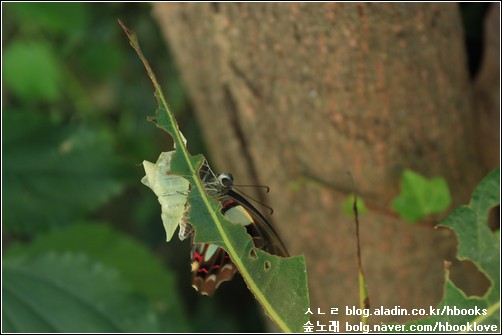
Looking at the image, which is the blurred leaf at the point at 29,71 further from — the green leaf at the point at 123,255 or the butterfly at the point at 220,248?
the butterfly at the point at 220,248

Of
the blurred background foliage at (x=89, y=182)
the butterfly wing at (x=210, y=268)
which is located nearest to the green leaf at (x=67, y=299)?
the blurred background foliage at (x=89, y=182)

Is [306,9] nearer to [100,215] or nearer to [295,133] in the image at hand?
[295,133]

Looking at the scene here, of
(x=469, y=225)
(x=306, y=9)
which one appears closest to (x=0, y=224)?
(x=306, y=9)

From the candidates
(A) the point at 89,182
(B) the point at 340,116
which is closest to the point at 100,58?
(A) the point at 89,182

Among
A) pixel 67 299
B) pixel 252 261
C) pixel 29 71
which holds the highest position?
pixel 29 71

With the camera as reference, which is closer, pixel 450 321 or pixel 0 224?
pixel 450 321

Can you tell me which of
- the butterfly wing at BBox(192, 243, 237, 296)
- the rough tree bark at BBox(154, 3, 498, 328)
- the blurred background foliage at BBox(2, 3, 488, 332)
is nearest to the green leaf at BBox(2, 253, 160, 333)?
the blurred background foliage at BBox(2, 3, 488, 332)

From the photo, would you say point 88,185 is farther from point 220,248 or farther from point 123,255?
point 220,248

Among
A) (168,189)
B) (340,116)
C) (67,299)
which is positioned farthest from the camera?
(67,299)

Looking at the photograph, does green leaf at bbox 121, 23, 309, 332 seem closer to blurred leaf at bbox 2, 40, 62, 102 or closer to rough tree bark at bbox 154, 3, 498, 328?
rough tree bark at bbox 154, 3, 498, 328
